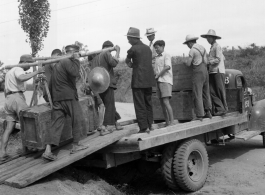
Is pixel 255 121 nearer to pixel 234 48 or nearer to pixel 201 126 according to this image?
pixel 201 126

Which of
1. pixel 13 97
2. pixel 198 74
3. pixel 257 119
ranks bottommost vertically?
pixel 257 119

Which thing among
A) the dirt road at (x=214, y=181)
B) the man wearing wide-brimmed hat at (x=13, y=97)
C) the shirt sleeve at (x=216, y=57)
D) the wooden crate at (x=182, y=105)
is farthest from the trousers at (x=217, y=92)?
the man wearing wide-brimmed hat at (x=13, y=97)

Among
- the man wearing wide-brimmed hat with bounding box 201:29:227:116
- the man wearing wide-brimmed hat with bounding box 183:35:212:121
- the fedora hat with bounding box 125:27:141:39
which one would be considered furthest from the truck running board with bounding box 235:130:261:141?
the fedora hat with bounding box 125:27:141:39

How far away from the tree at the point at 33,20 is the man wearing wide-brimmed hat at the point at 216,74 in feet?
38.0

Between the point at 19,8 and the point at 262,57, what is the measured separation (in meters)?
18.2

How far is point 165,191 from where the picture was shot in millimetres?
5633

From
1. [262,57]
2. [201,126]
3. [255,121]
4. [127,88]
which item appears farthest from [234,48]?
[201,126]

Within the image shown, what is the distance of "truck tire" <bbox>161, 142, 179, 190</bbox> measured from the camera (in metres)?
5.16

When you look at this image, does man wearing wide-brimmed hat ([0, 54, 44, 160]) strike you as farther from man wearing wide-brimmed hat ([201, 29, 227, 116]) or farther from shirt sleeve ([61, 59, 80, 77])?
man wearing wide-brimmed hat ([201, 29, 227, 116])

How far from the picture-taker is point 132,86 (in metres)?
5.37

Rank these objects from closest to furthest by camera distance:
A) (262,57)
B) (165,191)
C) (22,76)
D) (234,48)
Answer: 1. (22,76)
2. (165,191)
3. (262,57)
4. (234,48)

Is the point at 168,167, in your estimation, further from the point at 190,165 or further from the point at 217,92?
the point at 217,92

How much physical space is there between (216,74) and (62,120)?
11.4 ft

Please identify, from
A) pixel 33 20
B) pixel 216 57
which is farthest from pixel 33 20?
pixel 216 57
